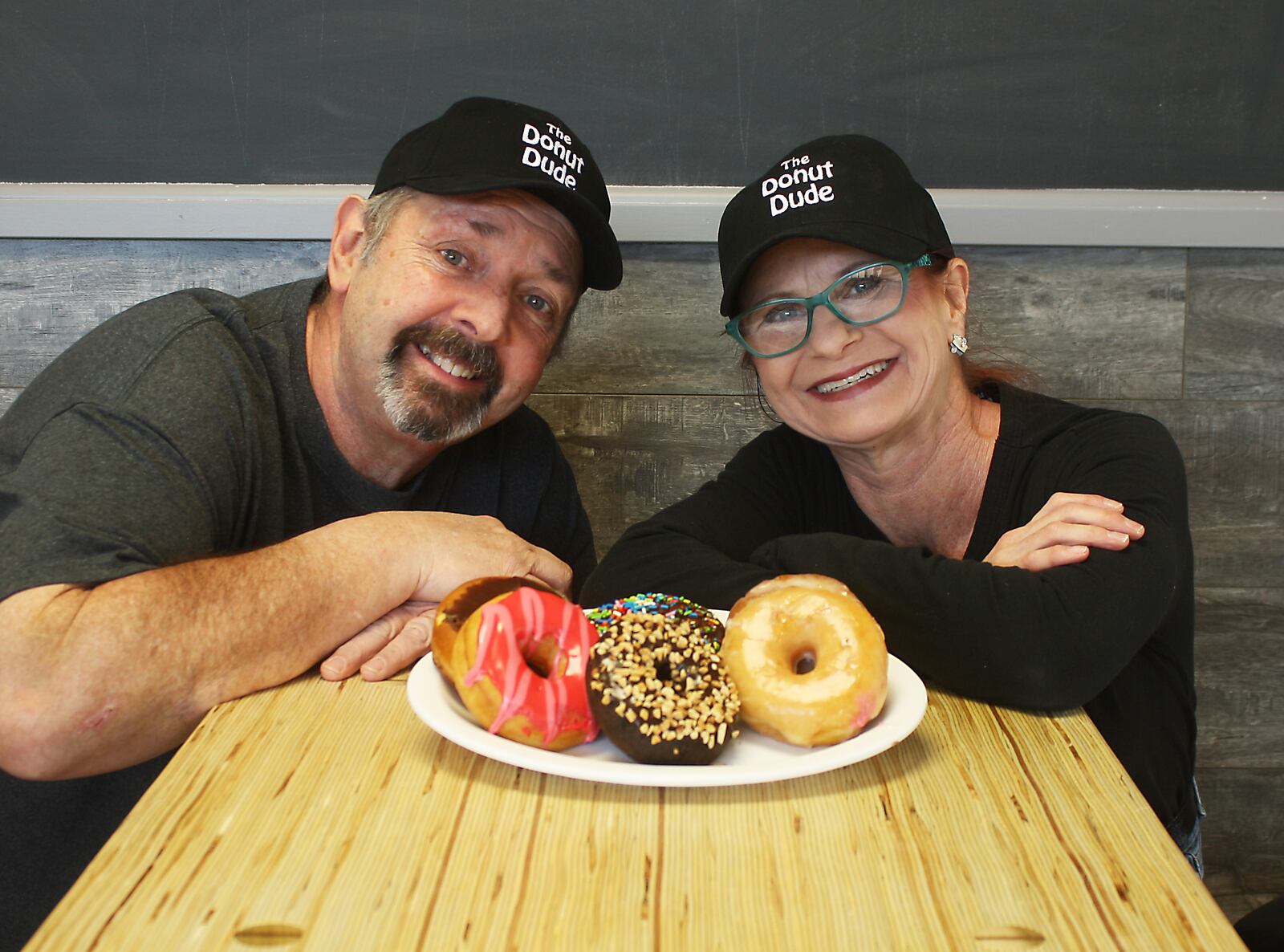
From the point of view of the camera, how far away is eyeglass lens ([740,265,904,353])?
1.30m

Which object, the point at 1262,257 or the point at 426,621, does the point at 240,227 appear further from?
the point at 1262,257

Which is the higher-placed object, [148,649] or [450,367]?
[450,367]

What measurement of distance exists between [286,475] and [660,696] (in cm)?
80

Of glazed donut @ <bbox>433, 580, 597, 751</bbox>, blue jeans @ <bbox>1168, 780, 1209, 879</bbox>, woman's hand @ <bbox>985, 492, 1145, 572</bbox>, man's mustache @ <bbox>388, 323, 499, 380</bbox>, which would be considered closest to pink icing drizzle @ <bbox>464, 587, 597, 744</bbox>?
glazed donut @ <bbox>433, 580, 597, 751</bbox>

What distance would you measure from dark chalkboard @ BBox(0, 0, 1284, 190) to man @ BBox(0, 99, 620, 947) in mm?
403

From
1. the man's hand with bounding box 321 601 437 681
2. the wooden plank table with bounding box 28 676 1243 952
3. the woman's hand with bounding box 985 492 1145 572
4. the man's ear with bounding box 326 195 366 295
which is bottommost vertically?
the wooden plank table with bounding box 28 676 1243 952

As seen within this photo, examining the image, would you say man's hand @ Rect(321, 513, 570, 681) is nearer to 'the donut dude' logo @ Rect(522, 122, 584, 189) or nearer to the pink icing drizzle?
the pink icing drizzle

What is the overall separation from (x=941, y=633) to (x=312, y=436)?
0.89 metres

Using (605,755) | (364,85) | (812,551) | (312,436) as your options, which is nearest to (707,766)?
(605,755)

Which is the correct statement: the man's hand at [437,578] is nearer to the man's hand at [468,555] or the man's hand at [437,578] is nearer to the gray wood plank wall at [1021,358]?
the man's hand at [468,555]

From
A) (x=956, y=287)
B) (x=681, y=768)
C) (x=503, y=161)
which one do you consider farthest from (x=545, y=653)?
(x=956, y=287)

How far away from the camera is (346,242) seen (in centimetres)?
151

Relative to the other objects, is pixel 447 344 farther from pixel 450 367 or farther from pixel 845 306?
pixel 845 306

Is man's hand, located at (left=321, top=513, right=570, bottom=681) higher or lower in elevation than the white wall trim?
lower
